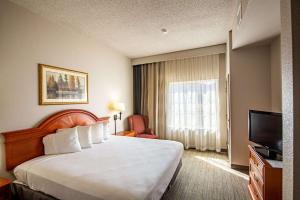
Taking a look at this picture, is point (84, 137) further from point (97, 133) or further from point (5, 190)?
point (5, 190)

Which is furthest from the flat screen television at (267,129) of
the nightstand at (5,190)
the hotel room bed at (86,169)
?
the nightstand at (5,190)

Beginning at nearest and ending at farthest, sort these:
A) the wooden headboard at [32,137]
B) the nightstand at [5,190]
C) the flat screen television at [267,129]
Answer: the nightstand at [5,190] < the flat screen television at [267,129] < the wooden headboard at [32,137]

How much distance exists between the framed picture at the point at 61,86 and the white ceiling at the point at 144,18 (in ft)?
2.84

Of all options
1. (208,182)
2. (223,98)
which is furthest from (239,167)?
(223,98)

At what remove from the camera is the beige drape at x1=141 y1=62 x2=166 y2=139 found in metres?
4.63

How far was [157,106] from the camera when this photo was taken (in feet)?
15.3

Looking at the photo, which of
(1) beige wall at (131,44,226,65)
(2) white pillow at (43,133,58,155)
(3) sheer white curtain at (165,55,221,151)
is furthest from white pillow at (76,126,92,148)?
(1) beige wall at (131,44,226,65)

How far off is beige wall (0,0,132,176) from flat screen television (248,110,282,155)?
9.92 ft

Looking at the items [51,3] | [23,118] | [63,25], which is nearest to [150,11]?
[51,3]

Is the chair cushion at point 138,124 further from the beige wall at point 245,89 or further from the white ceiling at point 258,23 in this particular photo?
the white ceiling at point 258,23

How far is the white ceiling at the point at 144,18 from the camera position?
7.07 feet

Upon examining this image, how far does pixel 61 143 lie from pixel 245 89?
11.1ft

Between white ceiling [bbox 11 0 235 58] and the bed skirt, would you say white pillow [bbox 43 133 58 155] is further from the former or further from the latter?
white ceiling [bbox 11 0 235 58]

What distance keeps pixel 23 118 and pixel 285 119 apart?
112 inches
